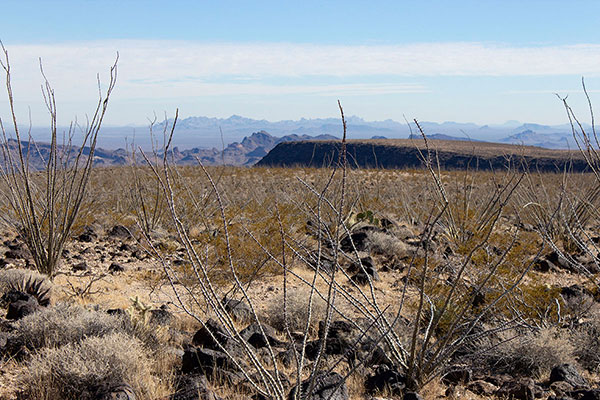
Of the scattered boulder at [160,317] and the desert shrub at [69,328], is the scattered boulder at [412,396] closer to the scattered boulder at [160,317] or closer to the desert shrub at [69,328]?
the desert shrub at [69,328]

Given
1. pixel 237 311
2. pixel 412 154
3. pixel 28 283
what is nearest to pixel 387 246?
pixel 237 311

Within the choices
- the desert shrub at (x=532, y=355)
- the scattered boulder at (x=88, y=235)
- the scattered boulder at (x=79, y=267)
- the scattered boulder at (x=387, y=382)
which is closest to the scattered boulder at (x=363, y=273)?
the desert shrub at (x=532, y=355)

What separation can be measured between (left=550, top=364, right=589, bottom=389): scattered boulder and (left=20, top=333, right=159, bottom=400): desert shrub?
3008mm

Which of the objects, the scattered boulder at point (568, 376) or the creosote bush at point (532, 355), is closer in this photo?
the scattered boulder at point (568, 376)

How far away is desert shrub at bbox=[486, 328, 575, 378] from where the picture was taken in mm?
4020

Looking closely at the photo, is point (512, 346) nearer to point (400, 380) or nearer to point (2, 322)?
point (400, 380)

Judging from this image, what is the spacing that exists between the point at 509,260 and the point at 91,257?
6.02 metres

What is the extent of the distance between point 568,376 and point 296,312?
101 inches

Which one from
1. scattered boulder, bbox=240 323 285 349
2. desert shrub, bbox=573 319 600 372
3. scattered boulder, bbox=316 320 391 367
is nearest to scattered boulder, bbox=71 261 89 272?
scattered boulder, bbox=240 323 285 349

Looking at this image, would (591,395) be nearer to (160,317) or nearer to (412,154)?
(160,317)

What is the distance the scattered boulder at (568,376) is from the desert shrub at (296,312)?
7.18 feet

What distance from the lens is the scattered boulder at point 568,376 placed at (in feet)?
12.0

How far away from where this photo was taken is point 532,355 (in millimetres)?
4070

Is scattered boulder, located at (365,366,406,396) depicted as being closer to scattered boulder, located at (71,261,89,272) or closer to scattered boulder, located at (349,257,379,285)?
scattered boulder, located at (349,257,379,285)
